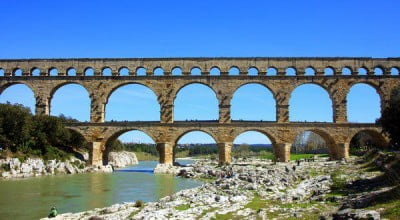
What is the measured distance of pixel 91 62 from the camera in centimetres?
4550

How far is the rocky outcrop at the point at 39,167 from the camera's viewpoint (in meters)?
33.4

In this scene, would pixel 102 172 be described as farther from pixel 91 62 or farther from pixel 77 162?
pixel 91 62

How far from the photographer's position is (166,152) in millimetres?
43125

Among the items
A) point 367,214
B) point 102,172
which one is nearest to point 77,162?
point 102,172

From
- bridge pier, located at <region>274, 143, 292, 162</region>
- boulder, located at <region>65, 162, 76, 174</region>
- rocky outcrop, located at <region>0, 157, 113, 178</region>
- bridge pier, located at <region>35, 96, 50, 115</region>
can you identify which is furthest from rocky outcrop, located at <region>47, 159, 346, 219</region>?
bridge pier, located at <region>35, 96, 50, 115</region>

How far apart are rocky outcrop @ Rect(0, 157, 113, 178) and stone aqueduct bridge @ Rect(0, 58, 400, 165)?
178cm

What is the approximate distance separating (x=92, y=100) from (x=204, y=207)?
3222 centimetres

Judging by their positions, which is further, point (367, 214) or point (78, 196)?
point (78, 196)

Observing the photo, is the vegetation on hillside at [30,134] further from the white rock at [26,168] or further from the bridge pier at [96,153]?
the bridge pier at [96,153]

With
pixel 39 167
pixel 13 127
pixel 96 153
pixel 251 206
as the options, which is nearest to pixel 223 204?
pixel 251 206

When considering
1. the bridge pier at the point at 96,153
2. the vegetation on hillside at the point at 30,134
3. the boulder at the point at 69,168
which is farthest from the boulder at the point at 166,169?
the vegetation on hillside at the point at 30,134

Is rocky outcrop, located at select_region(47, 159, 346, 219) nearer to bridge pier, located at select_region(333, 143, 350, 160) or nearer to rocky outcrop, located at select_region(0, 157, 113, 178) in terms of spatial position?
rocky outcrop, located at select_region(0, 157, 113, 178)

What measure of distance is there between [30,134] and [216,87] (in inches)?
756

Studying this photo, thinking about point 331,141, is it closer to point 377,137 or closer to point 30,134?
point 377,137
